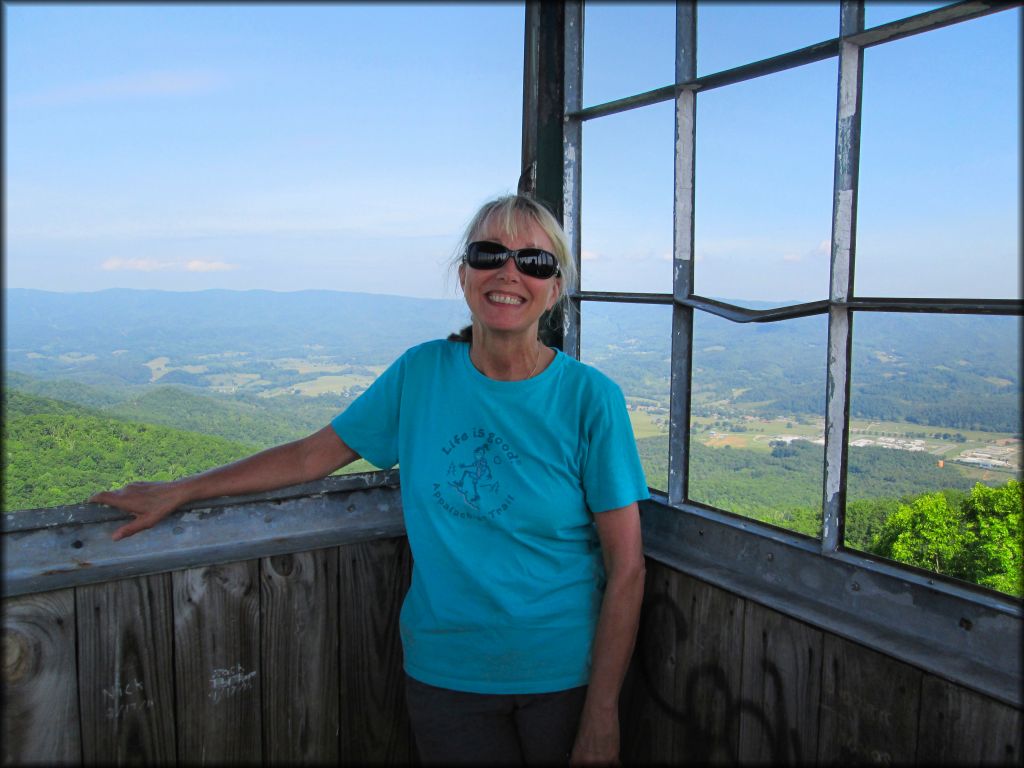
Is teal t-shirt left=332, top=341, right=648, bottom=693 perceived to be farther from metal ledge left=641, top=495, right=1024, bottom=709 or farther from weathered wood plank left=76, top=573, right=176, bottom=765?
weathered wood plank left=76, top=573, right=176, bottom=765

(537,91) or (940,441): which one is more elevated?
(537,91)

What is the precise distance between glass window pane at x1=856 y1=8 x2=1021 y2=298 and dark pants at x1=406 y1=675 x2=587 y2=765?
3.45 ft

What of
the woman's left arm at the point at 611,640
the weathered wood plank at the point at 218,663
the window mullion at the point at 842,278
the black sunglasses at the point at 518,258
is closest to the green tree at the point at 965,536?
the window mullion at the point at 842,278

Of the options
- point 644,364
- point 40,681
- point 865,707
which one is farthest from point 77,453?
point 865,707

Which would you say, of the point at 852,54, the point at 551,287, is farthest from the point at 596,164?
Answer: the point at 852,54

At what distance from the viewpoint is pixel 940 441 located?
4.86 feet

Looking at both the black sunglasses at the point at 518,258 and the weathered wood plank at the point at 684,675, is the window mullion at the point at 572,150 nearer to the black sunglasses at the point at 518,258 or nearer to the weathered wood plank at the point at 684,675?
the black sunglasses at the point at 518,258

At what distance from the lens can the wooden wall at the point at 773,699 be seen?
1.32 meters

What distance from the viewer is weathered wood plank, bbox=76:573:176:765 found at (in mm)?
1692

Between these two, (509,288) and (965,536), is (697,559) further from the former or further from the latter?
(509,288)

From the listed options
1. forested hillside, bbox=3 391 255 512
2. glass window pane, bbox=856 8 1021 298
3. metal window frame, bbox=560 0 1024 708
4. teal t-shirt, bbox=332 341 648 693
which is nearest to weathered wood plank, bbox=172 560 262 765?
forested hillside, bbox=3 391 255 512

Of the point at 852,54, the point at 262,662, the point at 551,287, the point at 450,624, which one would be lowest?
the point at 262,662

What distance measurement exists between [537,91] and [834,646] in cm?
163

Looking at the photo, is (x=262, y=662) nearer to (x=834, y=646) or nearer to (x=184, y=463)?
(x=184, y=463)
